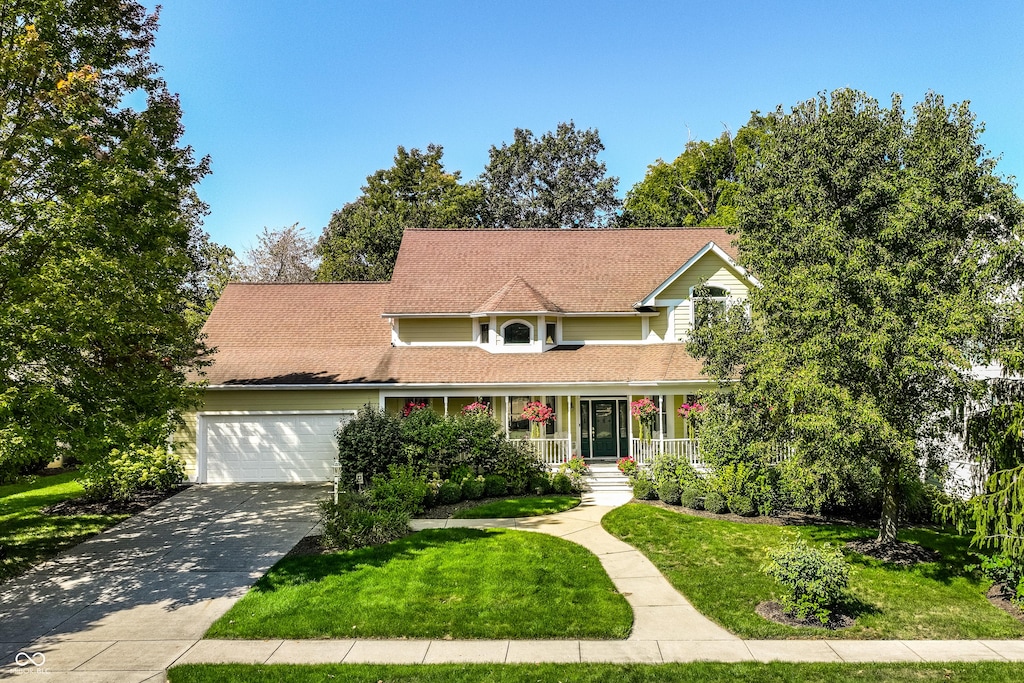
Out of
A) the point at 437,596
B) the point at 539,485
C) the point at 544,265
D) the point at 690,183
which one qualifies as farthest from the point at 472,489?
the point at 690,183

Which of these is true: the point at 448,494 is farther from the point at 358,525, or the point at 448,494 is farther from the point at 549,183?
the point at 549,183

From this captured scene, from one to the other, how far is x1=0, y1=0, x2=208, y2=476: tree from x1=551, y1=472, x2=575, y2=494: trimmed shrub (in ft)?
30.5

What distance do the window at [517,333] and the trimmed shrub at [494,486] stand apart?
5.94 m

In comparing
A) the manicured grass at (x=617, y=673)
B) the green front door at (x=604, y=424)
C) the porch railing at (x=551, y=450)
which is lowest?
the manicured grass at (x=617, y=673)

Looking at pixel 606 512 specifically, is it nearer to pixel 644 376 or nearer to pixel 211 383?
pixel 644 376

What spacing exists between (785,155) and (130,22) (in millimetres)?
15729

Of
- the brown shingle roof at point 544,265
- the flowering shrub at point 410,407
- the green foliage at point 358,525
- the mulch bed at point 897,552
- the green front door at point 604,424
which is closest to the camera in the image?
the mulch bed at point 897,552

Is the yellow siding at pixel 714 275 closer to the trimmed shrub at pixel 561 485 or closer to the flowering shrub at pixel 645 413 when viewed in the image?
the flowering shrub at pixel 645 413

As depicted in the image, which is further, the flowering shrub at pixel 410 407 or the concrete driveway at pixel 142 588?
the flowering shrub at pixel 410 407

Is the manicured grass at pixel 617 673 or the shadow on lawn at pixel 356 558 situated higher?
the shadow on lawn at pixel 356 558

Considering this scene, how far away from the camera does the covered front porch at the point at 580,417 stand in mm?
19062

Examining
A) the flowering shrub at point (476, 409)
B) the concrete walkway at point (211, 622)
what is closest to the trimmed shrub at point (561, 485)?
the flowering shrub at point (476, 409)

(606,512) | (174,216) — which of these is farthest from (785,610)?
(174,216)

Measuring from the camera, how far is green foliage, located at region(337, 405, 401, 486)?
16.4 m
